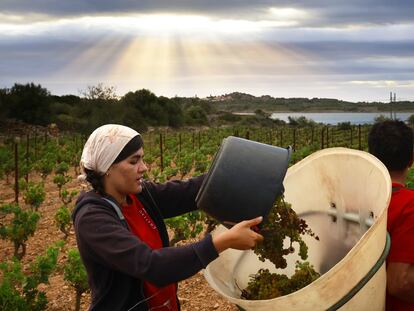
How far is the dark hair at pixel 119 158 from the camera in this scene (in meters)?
2.16

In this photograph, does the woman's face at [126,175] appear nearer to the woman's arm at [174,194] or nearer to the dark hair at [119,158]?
the dark hair at [119,158]

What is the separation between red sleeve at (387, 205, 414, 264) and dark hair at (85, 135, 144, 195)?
110 centimetres

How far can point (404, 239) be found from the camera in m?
2.03

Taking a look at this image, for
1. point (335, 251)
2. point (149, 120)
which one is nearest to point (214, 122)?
point (149, 120)

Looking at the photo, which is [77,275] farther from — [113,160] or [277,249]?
[277,249]

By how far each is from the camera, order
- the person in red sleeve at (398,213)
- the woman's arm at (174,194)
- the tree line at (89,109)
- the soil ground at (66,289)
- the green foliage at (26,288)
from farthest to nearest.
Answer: the tree line at (89,109) → the soil ground at (66,289) → the green foliage at (26,288) → the woman's arm at (174,194) → the person in red sleeve at (398,213)

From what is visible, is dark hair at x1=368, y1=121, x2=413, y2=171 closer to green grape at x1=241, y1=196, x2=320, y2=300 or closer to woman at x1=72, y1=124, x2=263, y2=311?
green grape at x1=241, y1=196, x2=320, y2=300

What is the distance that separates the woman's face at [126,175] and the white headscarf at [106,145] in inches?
1.7

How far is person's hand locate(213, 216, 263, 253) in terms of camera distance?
1862 mm

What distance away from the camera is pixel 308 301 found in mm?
1608

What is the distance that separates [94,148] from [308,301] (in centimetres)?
107

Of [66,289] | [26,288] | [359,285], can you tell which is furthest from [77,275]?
[359,285]

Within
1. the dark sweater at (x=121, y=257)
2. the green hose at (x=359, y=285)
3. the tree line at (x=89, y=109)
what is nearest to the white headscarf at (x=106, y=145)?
the dark sweater at (x=121, y=257)

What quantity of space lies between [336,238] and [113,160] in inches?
46.3
